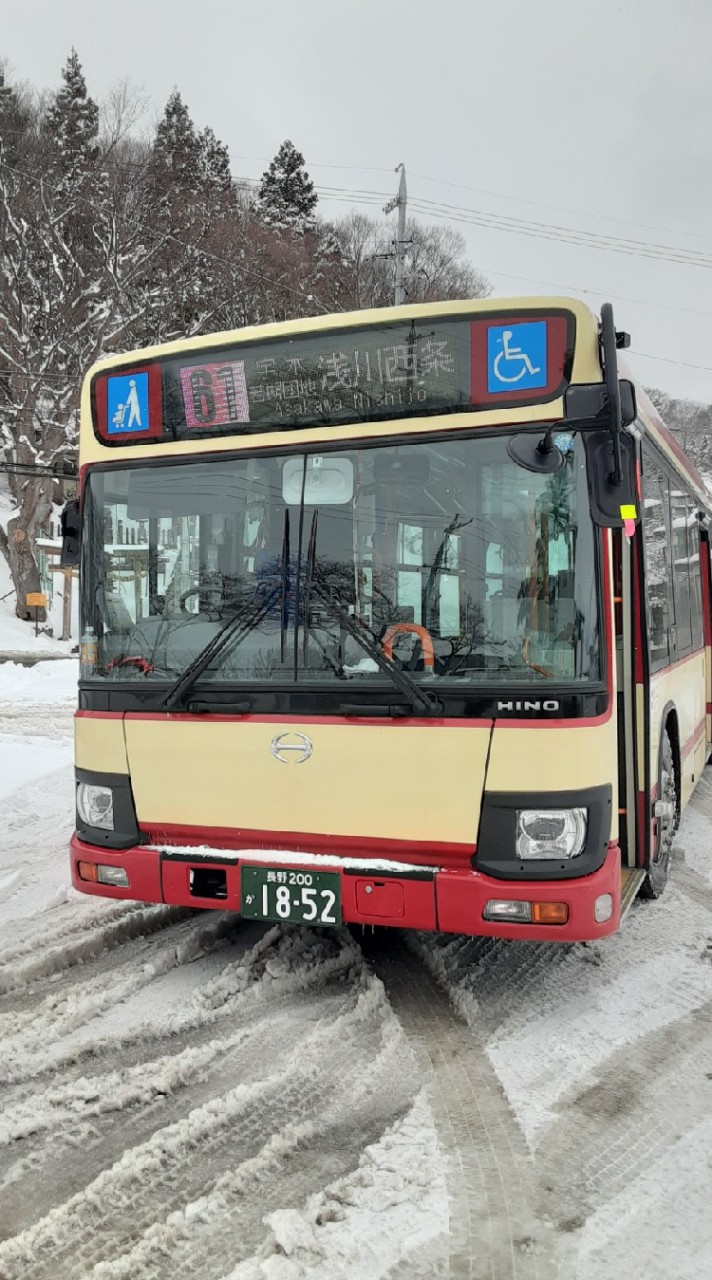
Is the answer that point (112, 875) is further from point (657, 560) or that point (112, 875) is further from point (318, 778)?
point (657, 560)

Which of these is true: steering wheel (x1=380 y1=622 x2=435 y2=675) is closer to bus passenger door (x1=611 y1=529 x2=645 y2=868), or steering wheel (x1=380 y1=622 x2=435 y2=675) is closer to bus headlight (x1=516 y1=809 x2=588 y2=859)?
bus headlight (x1=516 y1=809 x2=588 y2=859)

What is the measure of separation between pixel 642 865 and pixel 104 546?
10.4ft

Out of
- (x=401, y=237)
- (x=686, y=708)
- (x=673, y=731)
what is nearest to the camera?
(x=673, y=731)

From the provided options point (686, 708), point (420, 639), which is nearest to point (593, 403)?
point (420, 639)

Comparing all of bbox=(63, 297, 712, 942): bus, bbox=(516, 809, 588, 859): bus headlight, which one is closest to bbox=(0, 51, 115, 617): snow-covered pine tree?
bbox=(63, 297, 712, 942): bus

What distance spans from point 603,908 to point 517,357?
90.5 inches

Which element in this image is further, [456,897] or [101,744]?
[101,744]

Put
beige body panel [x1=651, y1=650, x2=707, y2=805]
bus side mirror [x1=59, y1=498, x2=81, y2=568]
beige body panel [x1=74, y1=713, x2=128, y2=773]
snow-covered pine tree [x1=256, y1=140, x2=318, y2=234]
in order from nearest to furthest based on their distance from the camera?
beige body panel [x1=74, y1=713, x2=128, y2=773]
bus side mirror [x1=59, y1=498, x2=81, y2=568]
beige body panel [x1=651, y1=650, x2=707, y2=805]
snow-covered pine tree [x1=256, y1=140, x2=318, y2=234]

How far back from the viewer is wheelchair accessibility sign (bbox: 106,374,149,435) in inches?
194

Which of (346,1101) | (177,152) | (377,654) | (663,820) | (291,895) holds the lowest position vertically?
(346,1101)

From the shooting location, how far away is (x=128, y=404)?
4977mm

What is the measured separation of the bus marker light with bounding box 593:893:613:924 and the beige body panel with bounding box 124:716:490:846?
558mm

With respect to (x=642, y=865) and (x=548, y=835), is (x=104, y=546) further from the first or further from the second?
(x=642, y=865)

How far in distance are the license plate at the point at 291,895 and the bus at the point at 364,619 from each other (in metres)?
0.01
